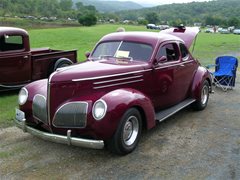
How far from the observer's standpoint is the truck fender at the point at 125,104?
16.2ft

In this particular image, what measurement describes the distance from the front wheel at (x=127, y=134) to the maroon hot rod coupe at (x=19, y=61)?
4744 mm

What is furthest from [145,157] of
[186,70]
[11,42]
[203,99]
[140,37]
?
[11,42]

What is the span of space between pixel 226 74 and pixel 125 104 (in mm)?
5981

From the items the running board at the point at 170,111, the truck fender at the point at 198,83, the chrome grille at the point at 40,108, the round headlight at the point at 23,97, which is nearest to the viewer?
the chrome grille at the point at 40,108

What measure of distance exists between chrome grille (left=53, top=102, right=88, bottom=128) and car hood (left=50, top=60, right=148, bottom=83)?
1.33 ft

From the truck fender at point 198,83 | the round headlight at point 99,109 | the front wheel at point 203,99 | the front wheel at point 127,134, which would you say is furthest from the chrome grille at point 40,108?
the front wheel at point 203,99

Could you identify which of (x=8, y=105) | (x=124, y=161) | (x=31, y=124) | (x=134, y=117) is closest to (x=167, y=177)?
(x=124, y=161)

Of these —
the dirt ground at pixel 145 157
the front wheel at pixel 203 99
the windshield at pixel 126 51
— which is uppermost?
the windshield at pixel 126 51

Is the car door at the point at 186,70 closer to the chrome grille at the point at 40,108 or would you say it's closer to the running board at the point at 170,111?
the running board at the point at 170,111

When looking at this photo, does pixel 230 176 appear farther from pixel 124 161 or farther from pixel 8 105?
pixel 8 105

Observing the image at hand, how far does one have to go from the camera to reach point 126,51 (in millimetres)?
6496

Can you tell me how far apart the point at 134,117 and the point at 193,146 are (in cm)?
120

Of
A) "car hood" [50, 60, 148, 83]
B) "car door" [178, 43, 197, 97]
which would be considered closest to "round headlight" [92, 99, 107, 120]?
"car hood" [50, 60, 148, 83]

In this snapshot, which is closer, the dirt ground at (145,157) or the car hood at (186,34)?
the dirt ground at (145,157)
